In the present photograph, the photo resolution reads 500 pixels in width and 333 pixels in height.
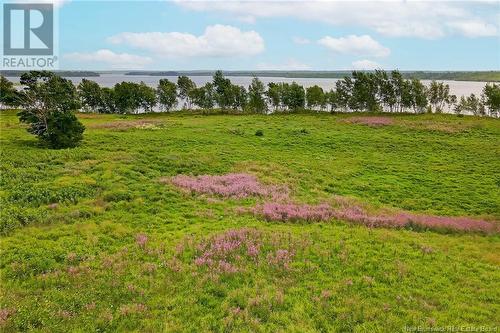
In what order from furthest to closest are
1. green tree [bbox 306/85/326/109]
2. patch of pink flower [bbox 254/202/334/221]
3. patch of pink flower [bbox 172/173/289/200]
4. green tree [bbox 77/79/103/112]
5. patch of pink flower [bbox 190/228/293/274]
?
green tree [bbox 77/79/103/112]
green tree [bbox 306/85/326/109]
patch of pink flower [bbox 172/173/289/200]
patch of pink flower [bbox 254/202/334/221]
patch of pink flower [bbox 190/228/293/274]

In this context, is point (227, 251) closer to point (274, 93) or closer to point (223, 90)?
point (274, 93)

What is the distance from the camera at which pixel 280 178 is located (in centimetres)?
3030

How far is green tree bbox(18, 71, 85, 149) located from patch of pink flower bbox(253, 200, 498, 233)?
2414 centimetres

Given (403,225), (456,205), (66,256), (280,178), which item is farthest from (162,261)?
(456,205)

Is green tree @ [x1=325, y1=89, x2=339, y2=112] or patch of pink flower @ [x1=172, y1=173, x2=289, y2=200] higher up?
green tree @ [x1=325, y1=89, x2=339, y2=112]

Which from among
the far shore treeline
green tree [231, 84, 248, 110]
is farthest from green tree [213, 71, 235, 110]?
green tree [231, 84, 248, 110]

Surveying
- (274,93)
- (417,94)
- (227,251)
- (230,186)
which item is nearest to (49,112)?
(230,186)

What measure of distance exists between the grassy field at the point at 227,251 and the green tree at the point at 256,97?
65.0 metres

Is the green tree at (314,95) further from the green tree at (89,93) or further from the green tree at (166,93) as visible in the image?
the green tree at (89,93)

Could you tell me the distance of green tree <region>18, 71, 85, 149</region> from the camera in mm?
37188

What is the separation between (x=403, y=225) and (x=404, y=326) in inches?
410

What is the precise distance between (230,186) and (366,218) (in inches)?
384

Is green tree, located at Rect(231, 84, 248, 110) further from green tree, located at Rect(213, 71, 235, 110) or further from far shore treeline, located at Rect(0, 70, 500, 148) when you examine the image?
green tree, located at Rect(213, 71, 235, 110)

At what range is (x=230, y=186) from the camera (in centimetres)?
2725
